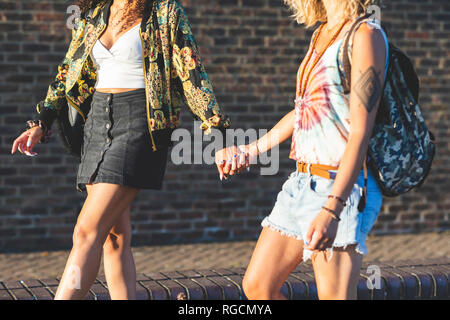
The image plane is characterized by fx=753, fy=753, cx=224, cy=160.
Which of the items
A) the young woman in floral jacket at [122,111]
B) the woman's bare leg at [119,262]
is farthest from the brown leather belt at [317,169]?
the woman's bare leg at [119,262]

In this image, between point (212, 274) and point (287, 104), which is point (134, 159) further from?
point (287, 104)

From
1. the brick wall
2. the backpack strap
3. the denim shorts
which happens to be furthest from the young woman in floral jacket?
the brick wall

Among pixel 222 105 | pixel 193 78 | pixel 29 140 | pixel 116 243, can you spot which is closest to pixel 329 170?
pixel 193 78

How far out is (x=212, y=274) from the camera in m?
5.50

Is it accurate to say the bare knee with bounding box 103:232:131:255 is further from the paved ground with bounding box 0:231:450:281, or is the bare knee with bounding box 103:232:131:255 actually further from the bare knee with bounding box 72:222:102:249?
the paved ground with bounding box 0:231:450:281

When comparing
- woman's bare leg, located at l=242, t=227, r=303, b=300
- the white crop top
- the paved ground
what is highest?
the white crop top

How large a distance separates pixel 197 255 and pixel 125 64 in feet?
12.4

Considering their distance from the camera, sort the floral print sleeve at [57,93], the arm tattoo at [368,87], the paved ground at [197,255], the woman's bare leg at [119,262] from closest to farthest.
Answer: the arm tattoo at [368,87] → the woman's bare leg at [119,262] → the floral print sleeve at [57,93] → the paved ground at [197,255]

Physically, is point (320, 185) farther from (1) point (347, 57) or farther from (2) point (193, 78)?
(2) point (193, 78)

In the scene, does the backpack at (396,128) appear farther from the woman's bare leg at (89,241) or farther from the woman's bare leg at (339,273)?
the woman's bare leg at (89,241)

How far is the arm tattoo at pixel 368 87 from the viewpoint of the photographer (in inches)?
109

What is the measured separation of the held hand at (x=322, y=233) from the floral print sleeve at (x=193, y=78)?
1153 millimetres

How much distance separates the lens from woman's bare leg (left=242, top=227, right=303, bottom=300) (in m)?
3.12

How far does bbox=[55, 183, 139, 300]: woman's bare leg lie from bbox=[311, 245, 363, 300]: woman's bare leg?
3.78 ft
